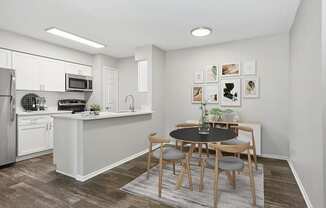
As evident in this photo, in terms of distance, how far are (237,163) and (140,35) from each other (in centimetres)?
309

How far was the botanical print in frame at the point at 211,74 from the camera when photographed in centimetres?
420

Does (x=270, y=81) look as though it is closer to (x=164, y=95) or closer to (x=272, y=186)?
(x=272, y=186)

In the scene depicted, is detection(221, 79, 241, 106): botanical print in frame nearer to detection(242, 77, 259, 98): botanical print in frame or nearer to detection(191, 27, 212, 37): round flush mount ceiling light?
Result: detection(242, 77, 259, 98): botanical print in frame

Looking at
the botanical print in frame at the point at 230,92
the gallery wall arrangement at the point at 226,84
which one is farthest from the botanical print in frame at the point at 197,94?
the botanical print in frame at the point at 230,92

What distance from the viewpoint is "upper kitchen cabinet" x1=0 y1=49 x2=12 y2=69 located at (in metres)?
3.39

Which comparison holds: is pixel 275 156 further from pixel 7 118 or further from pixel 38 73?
pixel 38 73

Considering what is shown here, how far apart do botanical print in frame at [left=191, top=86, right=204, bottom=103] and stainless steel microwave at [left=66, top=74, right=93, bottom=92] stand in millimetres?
3113

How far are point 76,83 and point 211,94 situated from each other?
12.2 ft

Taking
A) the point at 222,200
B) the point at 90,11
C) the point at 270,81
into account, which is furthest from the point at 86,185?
the point at 270,81

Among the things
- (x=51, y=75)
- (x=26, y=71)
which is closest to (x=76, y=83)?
(x=51, y=75)

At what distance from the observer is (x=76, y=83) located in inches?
189

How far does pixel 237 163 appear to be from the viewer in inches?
81.0

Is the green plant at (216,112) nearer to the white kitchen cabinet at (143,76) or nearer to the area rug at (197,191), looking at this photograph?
the area rug at (197,191)

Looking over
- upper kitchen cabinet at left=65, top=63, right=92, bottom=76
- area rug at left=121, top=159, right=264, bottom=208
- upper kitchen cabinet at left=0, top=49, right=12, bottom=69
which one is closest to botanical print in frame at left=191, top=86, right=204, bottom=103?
area rug at left=121, top=159, right=264, bottom=208
